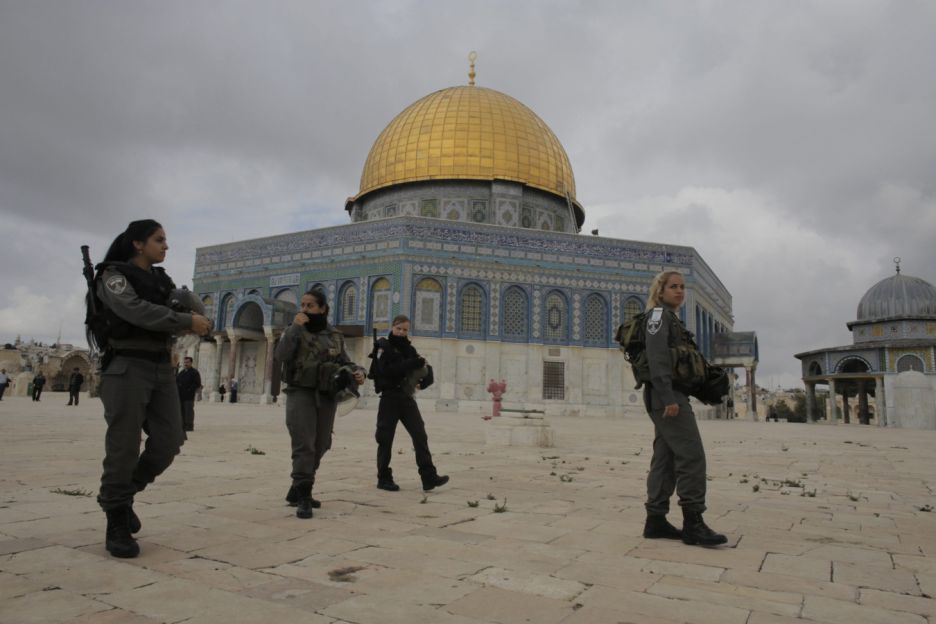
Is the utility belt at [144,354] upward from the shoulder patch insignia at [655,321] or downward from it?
downward

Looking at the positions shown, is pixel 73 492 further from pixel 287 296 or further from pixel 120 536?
pixel 287 296

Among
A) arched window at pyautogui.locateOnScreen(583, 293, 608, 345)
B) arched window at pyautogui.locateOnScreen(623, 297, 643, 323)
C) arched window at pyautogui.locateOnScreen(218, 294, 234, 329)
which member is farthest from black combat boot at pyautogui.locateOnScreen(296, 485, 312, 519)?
arched window at pyautogui.locateOnScreen(218, 294, 234, 329)

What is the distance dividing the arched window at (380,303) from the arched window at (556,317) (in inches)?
264

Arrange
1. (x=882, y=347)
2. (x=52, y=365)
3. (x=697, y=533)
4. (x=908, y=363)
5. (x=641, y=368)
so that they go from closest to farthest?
(x=697, y=533) → (x=641, y=368) → (x=908, y=363) → (x=882, y=347) → (x=52, y=365)

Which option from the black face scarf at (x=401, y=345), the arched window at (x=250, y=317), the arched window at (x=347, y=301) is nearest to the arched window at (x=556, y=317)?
the arched window at (x=347, y=301)

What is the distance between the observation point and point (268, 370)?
94.1ft

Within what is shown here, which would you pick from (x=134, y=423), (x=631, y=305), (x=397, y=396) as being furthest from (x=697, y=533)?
(x=631, y=305)

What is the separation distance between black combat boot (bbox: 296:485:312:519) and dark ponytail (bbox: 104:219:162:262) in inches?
66.3

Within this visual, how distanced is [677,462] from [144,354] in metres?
2.93

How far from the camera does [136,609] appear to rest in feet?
7.61

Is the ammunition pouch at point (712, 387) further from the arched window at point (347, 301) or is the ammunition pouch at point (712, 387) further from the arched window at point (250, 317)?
the arched window at point (250, 317)

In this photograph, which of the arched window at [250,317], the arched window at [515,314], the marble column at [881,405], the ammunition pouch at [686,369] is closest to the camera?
the ammunition pouch at [686,369]

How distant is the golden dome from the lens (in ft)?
104

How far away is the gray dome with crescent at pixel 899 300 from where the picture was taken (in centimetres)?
3750
